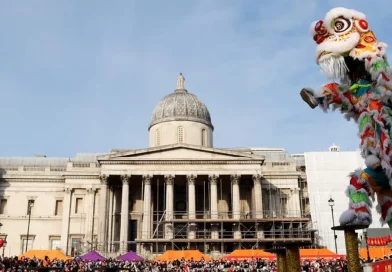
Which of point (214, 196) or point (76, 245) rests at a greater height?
point (214, 196)

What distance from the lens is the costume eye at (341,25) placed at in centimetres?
1040

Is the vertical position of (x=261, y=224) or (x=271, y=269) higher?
(x=261, y=224)

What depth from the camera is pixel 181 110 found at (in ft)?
177

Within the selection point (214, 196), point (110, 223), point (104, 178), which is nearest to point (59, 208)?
point (110, 223)

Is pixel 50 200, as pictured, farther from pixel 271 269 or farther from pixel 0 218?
pixel 271 269

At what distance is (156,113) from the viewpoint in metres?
55.9

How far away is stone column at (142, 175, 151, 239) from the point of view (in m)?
44.4

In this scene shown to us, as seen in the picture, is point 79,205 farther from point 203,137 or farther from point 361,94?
point 361,94

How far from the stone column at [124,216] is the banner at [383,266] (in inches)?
1387

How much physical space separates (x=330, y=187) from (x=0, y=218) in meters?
37.6

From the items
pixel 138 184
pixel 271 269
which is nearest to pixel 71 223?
pixel 138 184

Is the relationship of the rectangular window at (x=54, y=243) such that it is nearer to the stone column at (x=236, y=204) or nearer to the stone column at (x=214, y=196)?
the stone column at (x=214, y=196)

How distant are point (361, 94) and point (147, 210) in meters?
36.9

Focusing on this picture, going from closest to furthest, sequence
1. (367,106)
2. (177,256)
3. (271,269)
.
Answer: (367,106) → (271,269) → (177,256)
